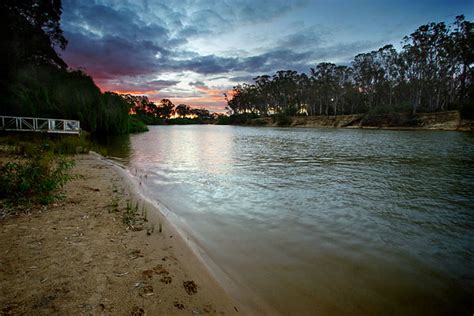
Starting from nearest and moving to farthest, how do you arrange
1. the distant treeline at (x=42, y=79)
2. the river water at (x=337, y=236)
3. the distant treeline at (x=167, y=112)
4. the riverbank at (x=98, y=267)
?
the riverbank at (x=98, y=267) < the river water at (x=337, y=236) < the distant treeline at (x=42, y=79) < the distant treeline at (x=167, y=112)

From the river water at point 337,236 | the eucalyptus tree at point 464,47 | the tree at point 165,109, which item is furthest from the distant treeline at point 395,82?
the tree at point 165,109

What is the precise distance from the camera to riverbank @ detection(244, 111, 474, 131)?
45.0 metres

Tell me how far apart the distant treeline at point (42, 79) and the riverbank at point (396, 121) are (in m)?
55.6

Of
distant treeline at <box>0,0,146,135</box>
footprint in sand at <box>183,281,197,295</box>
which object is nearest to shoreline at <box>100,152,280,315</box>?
footprint in sand at <box>183,281,197,295</box>

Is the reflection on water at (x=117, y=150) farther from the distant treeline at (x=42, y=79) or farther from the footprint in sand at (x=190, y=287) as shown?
the footprint in sand at (x=190, y=287)

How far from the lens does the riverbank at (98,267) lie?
2639mm

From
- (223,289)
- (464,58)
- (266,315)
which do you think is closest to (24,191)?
(223,289)

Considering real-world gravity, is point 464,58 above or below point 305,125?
above

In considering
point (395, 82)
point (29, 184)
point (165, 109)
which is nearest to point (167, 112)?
point (165, 109)

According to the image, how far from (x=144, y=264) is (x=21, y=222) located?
9.19 ft

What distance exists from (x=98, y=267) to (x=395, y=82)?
89.5 meters

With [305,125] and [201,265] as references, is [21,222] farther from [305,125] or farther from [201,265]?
[305,125]

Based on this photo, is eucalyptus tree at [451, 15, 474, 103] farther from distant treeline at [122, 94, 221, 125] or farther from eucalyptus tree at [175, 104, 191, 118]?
eucalyptus tree at [175, 104, 191, 118]

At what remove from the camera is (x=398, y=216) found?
20.4ft
